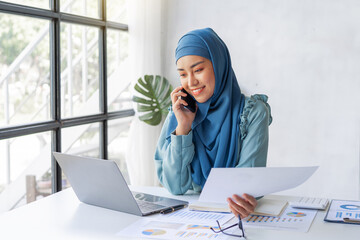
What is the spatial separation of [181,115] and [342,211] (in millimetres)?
756

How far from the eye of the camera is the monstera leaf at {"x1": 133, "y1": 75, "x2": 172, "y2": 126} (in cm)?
389

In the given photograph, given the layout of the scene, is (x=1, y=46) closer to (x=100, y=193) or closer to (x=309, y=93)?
(x=100, y=193)

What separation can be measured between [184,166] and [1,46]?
172 cm

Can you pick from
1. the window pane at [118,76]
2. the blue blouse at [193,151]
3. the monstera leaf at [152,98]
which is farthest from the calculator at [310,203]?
the window pane at [118,76]

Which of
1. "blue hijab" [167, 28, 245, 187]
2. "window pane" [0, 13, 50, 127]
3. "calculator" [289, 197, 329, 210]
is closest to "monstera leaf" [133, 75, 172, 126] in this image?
"window pane" [0, 13, 50, 127]

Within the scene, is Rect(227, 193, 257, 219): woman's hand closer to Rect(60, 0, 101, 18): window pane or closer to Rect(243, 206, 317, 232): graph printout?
Rect(243, 206, 317, 232): graph printout

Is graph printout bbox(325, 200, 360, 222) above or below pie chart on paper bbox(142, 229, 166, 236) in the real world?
above

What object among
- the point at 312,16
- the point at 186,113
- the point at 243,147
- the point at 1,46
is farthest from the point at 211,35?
the point at 312,16

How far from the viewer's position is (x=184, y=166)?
1.98m

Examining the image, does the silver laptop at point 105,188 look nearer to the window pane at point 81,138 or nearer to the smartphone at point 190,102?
the smartphone at point 190,102

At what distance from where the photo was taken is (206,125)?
2100 mm

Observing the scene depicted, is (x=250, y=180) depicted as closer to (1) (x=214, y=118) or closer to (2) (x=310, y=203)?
(2) (x=310, y=203)

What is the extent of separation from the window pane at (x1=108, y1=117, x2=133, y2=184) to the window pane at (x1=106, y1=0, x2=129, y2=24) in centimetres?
90

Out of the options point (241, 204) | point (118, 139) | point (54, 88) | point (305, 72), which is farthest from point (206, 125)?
point (118, 139)
